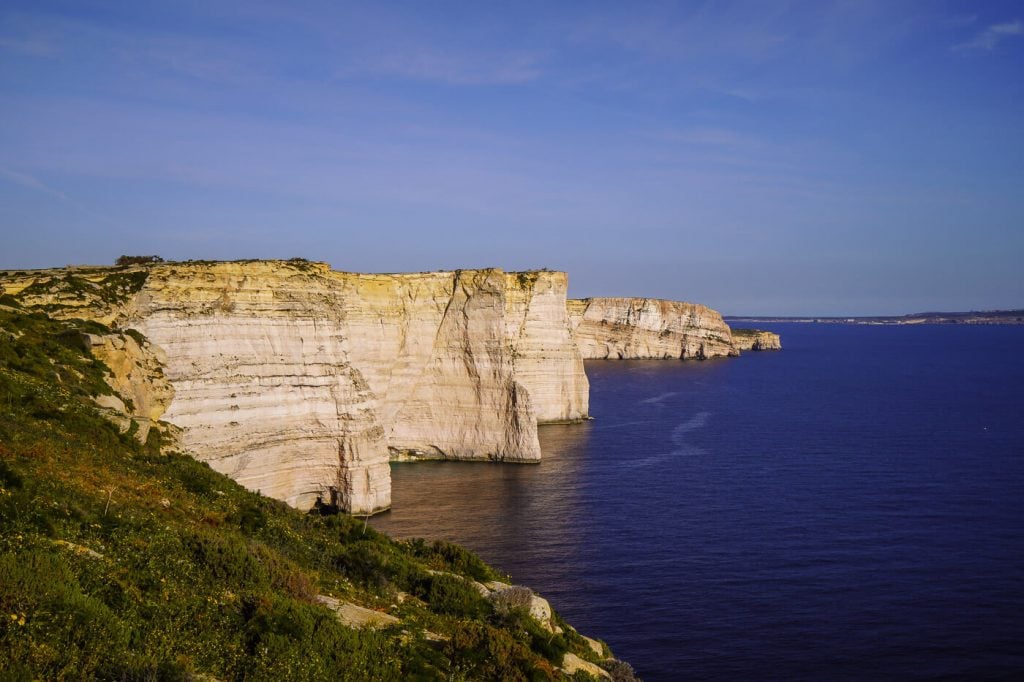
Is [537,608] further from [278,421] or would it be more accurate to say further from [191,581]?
[278,421]

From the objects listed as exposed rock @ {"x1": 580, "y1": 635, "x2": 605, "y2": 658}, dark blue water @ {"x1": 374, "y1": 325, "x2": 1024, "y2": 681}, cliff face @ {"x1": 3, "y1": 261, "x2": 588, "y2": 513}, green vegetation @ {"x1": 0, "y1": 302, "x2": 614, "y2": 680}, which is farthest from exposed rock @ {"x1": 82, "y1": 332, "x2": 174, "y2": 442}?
exposed rock @ {"x1": 580, "y1": 635, "x2": 605, "y2": 658}

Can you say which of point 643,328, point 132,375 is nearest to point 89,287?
point 132,375

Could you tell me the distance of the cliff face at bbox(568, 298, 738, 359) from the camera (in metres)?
137

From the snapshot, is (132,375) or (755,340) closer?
(132,375)

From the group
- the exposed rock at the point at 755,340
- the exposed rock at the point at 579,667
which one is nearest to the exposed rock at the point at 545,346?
the exposed rock at the point at 579,667

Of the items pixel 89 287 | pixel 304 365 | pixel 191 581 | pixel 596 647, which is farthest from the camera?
pixel 304 365

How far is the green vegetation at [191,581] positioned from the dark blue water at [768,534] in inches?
431

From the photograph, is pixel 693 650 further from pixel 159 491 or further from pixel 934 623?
pixel 159 491

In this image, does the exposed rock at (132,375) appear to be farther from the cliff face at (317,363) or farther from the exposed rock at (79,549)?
the exposed rock at (79,549)

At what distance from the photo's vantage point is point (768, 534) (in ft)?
116

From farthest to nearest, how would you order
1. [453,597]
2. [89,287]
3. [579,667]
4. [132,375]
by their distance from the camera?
[89,287] < [132,375] < [453,597] < [579,667]

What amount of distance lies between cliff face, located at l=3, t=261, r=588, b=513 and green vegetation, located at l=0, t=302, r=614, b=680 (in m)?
12.4

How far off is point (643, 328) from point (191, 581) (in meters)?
133

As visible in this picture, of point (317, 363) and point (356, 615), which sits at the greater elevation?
point (317, 363)
